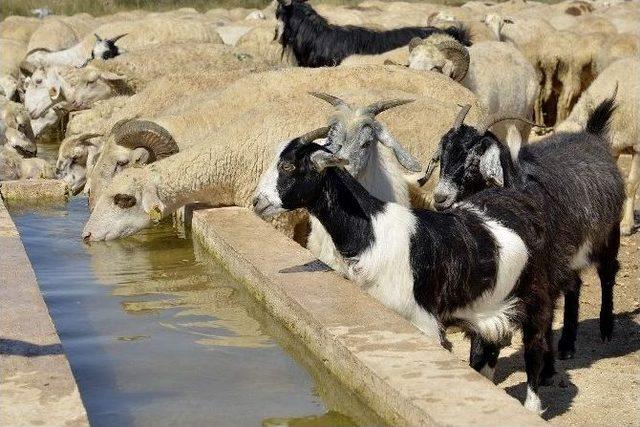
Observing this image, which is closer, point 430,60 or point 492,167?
point 492,167

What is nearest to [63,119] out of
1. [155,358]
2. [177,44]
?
[177,44]

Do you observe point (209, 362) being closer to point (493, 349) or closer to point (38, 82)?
point (493, 349)

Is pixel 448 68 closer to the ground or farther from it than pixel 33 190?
farther from it

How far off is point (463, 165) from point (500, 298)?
1.03 m

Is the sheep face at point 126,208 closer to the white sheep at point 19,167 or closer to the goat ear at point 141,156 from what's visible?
the goat ear at point 141,156

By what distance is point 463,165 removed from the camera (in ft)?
21.2

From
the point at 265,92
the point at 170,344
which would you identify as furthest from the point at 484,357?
the point at 265,92

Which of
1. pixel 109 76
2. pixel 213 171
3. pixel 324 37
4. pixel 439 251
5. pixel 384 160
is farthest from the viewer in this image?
pixel 324 37

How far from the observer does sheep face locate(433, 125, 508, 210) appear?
6.41 meters

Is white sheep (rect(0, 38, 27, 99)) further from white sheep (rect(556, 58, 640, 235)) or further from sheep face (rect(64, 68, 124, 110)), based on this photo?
white sheep (rect(556, 58, 640, 235))

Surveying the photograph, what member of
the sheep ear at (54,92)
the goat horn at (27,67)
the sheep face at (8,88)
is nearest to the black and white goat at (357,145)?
the sheep ear at (54,92)

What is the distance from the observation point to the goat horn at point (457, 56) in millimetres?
13344

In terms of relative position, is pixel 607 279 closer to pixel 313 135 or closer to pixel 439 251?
pixel 439 251

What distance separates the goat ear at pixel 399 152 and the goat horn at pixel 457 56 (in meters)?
6.32
